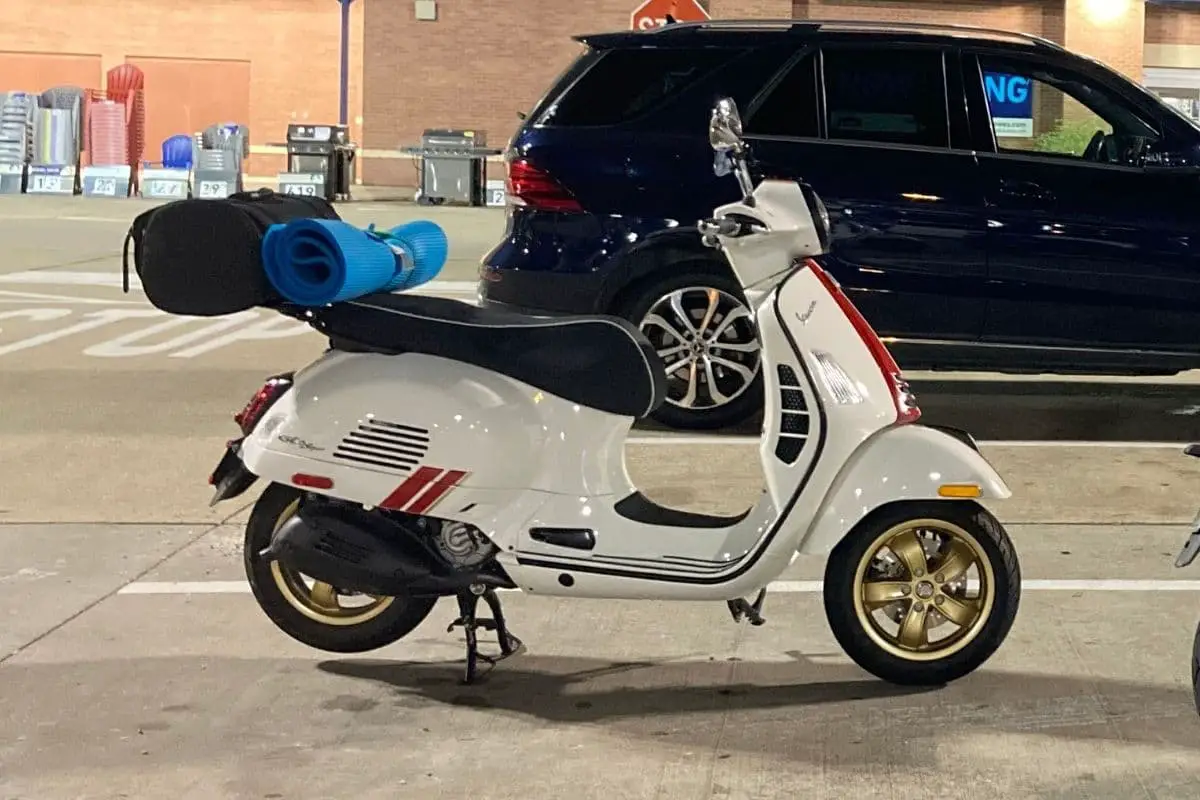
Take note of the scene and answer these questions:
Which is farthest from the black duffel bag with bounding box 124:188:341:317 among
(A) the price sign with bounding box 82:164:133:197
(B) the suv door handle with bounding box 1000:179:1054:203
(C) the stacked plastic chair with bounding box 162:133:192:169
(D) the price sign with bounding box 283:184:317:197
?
(C) the stacked plastic chair with bounding box 162:133:192:169

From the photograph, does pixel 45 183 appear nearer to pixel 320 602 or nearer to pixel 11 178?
pixel 11 178

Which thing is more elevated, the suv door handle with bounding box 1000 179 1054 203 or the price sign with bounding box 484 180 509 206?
the price sign with bounding box 484 180 509 206

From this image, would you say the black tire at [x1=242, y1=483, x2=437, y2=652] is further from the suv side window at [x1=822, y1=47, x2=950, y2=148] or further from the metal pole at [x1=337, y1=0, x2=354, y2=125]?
the metal pole at [x1=337, y1=0, x2=354, y2=125]

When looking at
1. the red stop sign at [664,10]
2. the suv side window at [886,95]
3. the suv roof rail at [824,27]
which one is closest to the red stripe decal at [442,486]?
the suv side window at [886,95]

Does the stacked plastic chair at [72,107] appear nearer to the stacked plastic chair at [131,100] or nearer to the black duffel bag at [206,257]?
the stacked plastic chair at [131,100]

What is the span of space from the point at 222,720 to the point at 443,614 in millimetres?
1070

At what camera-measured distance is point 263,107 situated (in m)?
32.3

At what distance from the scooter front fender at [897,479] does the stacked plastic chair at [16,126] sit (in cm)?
2548

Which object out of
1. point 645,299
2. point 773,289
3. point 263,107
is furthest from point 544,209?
point 263,107

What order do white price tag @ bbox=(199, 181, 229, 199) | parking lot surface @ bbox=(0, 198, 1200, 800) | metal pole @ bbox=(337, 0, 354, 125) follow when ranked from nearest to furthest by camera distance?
parking lot surface @ bbox=(0, 198, 1200, 800) → white price tag @ bbox=(199, 181, 229, 199) → metal pole @ bbox=(337, 0, 354, 125)

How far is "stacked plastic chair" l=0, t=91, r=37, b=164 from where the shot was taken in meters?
27.8

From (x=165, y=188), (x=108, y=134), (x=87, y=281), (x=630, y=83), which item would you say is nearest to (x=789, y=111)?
(x=630, y=83)

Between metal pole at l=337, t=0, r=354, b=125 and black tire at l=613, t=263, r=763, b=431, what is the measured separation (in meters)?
22.8

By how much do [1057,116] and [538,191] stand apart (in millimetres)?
2443
